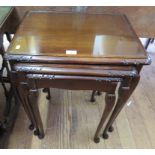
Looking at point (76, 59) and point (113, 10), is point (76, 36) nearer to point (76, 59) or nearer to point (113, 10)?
point (76, 59)

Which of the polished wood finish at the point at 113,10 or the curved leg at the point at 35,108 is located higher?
the polished wood finish at the point at 113,10

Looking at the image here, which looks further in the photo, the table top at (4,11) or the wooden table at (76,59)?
the table top at (4,11)

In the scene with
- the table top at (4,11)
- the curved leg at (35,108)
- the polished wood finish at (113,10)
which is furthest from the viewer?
the polished wood finish at (113,10)

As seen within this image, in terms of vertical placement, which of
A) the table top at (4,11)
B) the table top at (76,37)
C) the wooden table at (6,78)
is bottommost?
the wooden table at (6,78)

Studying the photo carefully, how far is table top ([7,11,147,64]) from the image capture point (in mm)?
635

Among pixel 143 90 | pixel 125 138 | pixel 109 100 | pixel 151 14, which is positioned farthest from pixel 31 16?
pixel 143 90

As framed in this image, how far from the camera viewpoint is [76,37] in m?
0.73

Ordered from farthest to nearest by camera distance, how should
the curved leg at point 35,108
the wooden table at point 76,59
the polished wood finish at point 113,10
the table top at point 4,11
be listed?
the polished wood finish at point 113,10 < the table top at point 4,11 < the curved leg at point 35,108 < the wooden table at point 76,59

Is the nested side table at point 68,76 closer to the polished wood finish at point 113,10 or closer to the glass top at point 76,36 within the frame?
the glass top at point 76,36

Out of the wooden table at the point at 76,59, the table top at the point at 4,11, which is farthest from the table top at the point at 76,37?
the table top at the point at 4,11

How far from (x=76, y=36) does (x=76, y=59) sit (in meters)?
0.16

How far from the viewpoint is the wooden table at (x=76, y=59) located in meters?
0.62
